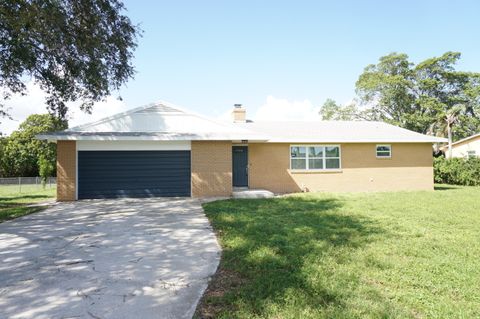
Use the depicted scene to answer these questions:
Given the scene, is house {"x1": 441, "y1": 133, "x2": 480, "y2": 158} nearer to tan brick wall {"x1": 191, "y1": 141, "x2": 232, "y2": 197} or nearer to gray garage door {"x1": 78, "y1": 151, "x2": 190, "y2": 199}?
tan brick wall {"x1": 191, "y1": 141, "x2": 232, "y2": 197}

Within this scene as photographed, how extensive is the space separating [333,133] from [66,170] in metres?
13.3

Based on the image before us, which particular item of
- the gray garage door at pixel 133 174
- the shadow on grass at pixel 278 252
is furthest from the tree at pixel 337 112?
the shadow on grass at pixel 278 252

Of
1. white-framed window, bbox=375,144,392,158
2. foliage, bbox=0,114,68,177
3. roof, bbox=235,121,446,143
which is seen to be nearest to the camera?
roof, bbox=235,121,446,143

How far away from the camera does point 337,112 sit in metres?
45.4

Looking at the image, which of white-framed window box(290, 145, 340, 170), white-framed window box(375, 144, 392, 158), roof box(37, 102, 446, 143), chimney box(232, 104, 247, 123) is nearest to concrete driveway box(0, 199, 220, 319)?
roof box(37, 102, 446, 143)

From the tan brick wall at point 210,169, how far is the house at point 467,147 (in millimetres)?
24487

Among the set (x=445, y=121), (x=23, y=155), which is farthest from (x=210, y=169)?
(x=445, y=121)

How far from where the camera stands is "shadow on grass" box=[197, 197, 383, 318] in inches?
148

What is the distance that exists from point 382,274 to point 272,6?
10851mm

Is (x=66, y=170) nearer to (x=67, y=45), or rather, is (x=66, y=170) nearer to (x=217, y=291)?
(x=67, y=45)

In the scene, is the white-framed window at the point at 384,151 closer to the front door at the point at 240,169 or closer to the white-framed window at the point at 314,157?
the white-framed window at the point at 314,157

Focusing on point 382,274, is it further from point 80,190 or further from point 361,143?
point 361,143

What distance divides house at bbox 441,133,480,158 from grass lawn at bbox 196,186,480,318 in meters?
24.7

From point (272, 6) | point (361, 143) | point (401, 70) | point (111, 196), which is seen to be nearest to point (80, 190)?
point (111, 196)
